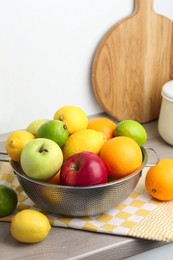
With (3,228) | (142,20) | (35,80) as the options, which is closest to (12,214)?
(3,228)

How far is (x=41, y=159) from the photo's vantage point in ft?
2.72

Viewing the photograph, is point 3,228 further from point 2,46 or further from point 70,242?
point 2,46

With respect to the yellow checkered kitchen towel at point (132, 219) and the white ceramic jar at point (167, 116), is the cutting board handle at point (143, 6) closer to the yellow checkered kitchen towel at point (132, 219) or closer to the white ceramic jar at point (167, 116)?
the white ceramic jar at point (167, 116)

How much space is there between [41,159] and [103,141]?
0.15 metres

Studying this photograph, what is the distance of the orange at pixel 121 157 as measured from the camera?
879 millimetres

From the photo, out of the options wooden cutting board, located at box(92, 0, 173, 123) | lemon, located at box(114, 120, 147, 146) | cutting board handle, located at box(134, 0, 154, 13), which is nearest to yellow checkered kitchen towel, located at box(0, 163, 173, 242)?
lemon, located at box(114, 120, 147, 146)

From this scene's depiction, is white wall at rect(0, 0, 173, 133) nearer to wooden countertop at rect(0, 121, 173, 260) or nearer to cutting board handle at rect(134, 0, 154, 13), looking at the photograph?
cutting board handle at rect(134, 0, 154, 13)

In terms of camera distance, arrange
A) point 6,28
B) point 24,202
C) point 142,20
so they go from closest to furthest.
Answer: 1. point 24,202
2. point 6,28
3. point 142,20

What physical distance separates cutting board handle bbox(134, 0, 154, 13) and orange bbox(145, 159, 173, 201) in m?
0.48

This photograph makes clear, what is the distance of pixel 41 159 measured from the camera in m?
0.83

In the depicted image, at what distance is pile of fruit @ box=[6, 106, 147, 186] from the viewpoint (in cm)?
84

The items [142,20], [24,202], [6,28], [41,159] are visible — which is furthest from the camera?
[142,20]

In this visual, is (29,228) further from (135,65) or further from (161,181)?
(135,65)

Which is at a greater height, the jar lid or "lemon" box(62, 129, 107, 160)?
"lemon" box(62, 129, 107, 160)
